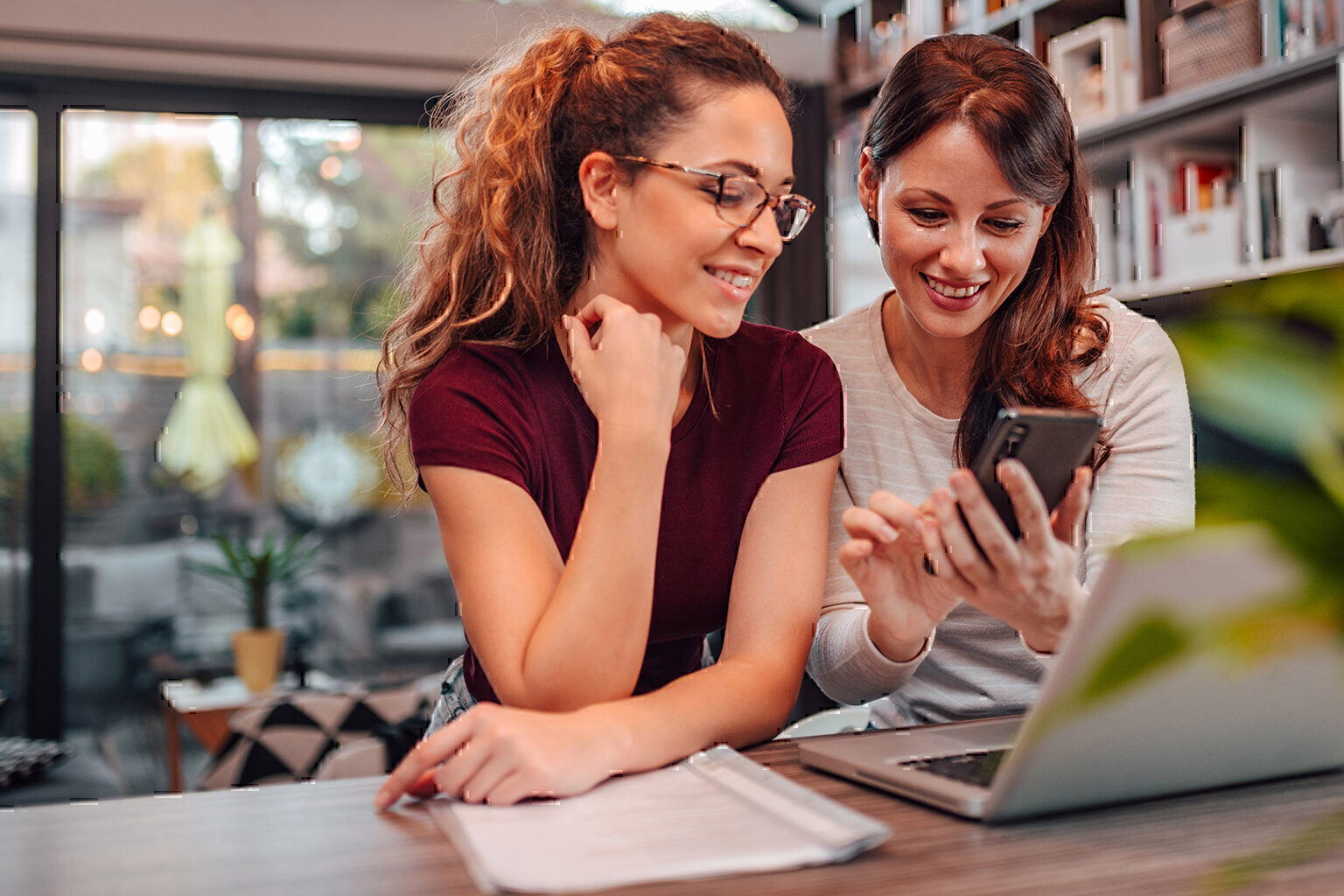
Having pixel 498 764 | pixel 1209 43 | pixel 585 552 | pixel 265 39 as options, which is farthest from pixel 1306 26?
pixel 265 39

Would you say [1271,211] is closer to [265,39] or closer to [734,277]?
[734,277]

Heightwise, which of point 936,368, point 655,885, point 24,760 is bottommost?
point 24,760

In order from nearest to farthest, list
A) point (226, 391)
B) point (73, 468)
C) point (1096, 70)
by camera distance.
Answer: point (1096, 70), point (73, 468), point (226, 391)

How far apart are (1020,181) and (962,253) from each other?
0.10 m

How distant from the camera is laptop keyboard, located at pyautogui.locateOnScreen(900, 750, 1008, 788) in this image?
76cm

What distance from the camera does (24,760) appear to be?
97.6 inches

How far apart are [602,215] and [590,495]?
0.38 metres

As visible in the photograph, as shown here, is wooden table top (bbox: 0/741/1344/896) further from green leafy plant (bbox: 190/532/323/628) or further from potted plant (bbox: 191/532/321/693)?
green leafy plant (bbox: 190/532/323/628)

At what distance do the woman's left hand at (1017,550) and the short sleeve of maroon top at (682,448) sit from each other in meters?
0.39

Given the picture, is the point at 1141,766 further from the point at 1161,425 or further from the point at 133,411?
the point at 133,411

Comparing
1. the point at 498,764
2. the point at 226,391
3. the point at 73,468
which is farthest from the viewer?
the point at 226,391

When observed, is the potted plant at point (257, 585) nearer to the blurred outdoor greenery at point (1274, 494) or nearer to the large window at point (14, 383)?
the large window at point (14, 383)

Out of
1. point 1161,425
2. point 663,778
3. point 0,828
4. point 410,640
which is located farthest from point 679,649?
point 410,640

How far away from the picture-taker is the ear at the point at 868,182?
58.6 inches
